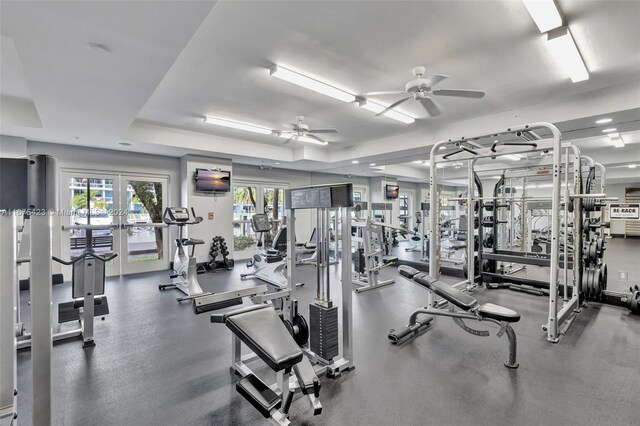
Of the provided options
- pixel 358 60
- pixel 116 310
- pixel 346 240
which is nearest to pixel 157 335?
pixel 116 310

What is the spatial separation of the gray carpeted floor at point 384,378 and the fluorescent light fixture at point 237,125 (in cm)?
302

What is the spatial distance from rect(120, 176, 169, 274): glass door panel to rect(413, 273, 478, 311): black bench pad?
5.41 metres

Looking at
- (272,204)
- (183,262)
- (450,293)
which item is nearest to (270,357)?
(450,293)

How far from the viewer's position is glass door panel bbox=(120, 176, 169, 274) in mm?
6156

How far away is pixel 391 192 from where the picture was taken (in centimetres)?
936

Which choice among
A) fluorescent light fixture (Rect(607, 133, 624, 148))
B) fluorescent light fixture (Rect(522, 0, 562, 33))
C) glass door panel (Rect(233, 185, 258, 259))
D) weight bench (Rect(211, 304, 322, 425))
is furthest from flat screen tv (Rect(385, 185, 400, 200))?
weight bench (Rect(211, 304, 322, 425))

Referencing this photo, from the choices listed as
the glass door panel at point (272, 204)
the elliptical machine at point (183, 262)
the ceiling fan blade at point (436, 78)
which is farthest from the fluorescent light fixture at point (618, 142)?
the elliptical machine at point (183, 262)

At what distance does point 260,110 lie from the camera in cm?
453

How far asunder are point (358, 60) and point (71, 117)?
3.66 m

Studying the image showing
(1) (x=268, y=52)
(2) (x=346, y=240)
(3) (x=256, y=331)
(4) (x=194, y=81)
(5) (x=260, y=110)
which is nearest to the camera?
(3) (x=256, y=331)

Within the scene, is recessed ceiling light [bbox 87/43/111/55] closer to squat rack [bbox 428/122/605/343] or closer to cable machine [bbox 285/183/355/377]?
cable machine [bbox 285/183/355/377]

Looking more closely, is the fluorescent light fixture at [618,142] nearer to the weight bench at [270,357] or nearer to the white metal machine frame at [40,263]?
the weight bench at [270,357]

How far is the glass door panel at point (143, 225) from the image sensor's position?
20.2 ft

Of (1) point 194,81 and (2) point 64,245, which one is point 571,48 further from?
(2) point 64,245
